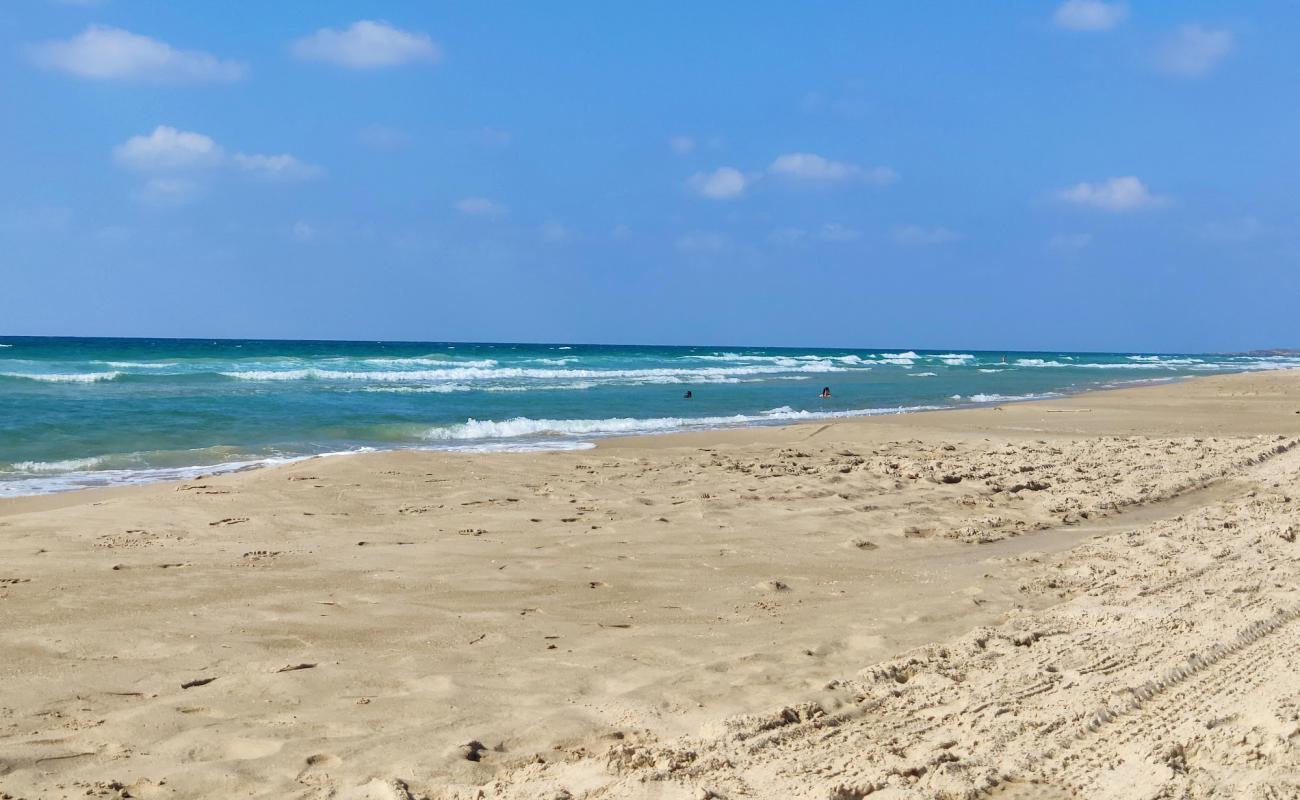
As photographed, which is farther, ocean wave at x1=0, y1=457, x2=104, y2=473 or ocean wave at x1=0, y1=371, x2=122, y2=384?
ocean wave at x1=0, y1=371, x2=122, y2=384

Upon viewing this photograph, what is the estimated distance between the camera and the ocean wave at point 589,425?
1562 cm

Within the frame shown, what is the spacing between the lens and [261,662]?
14.2 ft

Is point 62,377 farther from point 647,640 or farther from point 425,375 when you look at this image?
point 647,640

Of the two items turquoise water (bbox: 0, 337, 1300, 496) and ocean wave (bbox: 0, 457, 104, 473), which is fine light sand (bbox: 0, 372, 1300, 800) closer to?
ocean wave (bbox: 0, 457, 104, 473)

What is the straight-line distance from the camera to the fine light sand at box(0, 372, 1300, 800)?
3281 mm

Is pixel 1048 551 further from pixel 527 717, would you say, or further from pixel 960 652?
pixel 527 717

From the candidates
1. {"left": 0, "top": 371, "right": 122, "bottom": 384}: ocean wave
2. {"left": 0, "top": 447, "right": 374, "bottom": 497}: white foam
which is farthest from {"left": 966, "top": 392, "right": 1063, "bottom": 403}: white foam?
{"left": 0, "top": 371, "right": 122, "bottom": 384}: ocean wave

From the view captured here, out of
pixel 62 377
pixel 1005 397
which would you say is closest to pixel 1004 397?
pixel 1005 397

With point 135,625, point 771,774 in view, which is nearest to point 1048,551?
point 771,774

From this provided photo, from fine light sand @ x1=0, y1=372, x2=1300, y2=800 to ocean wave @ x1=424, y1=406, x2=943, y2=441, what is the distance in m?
6.17

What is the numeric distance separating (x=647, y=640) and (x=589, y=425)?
12.4 meters

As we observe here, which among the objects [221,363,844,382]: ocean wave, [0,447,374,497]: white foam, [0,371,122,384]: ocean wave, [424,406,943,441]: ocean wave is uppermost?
[221,363,844,382]: ocean wave

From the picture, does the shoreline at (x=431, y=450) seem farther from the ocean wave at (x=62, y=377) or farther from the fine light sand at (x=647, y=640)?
the ocean wave at (x=62, y=377)

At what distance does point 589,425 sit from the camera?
17.1 meters
